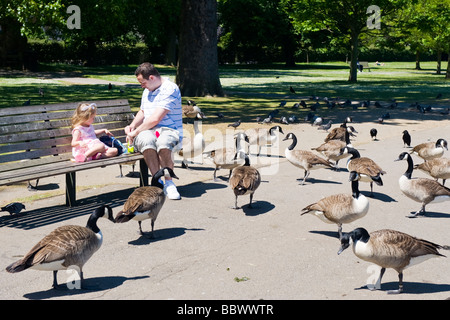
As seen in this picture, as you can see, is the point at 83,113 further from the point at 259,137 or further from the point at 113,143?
the point at 259,137

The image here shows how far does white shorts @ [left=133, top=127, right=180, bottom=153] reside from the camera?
9.11 metres

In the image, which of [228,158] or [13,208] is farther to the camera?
[228,158]

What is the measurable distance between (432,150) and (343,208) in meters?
4.81

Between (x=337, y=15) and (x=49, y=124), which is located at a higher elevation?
(x=337, y=15)

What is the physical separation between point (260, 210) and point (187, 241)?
1849 millimetres

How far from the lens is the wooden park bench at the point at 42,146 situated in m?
8.17

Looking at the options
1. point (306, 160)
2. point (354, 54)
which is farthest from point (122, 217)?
point (354, 54)

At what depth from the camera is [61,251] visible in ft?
17.9

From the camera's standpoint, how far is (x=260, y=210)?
8.72 m

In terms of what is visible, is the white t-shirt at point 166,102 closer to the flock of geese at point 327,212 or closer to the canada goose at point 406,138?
the flock of geese at point 327,212

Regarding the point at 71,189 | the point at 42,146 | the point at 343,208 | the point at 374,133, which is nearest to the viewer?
the point at 343,208

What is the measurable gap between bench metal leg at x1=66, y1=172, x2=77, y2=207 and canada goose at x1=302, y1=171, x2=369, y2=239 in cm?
363

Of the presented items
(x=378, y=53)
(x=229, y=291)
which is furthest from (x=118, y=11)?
(x=378, y=53)
